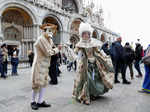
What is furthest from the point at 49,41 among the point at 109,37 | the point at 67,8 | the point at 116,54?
the point at 109,37

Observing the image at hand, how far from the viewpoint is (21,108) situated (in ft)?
8.53

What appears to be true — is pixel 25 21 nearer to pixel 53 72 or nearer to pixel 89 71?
pixel 53 72

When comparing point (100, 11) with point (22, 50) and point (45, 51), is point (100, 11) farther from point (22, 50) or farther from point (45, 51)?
point (45, 51)

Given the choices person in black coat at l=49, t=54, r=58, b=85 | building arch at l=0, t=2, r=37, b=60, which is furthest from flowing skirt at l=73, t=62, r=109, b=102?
building arch at l=0, t=2, r=37, b=60

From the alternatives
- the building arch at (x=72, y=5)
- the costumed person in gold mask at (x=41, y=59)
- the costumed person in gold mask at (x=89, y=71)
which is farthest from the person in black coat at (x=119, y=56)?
the building arch at (x=72, y=5)

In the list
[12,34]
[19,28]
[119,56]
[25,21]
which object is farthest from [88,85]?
[12,34]

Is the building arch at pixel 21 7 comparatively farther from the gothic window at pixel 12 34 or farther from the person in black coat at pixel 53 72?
the person in black coat at pixel 53 72

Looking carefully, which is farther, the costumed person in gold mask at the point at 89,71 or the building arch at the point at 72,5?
the building arch at the point at 72,5

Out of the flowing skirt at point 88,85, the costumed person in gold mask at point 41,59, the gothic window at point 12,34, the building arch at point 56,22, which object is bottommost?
the flowing skirt at point 88,85

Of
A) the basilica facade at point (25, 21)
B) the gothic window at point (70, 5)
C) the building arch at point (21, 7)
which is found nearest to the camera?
the building arch at point (21, 7)

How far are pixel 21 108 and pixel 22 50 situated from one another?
45.5ft

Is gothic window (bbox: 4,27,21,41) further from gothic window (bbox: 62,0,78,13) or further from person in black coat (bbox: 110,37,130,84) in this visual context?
person in black coat (bbox: 110,37,130,84)

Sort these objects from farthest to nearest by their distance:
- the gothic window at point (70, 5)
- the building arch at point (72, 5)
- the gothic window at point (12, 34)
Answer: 1. the building arch at point (72, 5)
2. the gothic window at point (70, 5)
3. the gothic window at point (12, 34)

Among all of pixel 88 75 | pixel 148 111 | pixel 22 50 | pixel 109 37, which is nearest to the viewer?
pixel 148 111
